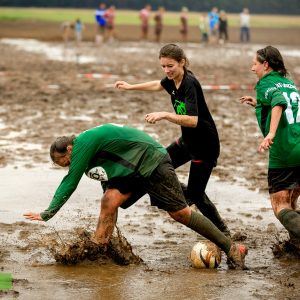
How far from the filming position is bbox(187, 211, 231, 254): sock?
26.3 feet

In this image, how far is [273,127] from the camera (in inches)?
303

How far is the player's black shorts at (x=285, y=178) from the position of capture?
809 cm

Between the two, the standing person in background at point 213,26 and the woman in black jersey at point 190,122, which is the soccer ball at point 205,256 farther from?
the standing person in background at point 213,26

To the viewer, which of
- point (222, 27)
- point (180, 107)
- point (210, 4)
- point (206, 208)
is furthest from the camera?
point (210, 4)

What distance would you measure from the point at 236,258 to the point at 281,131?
1.15 m

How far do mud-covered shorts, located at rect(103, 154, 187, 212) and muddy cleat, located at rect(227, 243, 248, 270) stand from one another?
2.04 feet

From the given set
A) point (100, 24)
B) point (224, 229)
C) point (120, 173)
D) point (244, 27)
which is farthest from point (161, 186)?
point (244, 27)

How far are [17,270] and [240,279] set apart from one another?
185 centimetres

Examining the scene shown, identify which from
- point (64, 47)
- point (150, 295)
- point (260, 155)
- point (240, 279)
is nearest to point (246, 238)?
point (240, 279)

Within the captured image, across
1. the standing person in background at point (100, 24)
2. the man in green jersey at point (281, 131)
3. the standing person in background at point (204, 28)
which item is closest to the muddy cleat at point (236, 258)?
the man in green jersey at point (281, 131)

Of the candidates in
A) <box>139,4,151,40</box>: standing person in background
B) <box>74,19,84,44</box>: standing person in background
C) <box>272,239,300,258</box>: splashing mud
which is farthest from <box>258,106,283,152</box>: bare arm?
<box>139,4,151,40</box>: standing person in background

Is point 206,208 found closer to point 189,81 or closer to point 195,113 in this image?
point 195,113

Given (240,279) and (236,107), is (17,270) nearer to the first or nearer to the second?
(240,279)

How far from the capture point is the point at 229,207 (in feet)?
35.0
